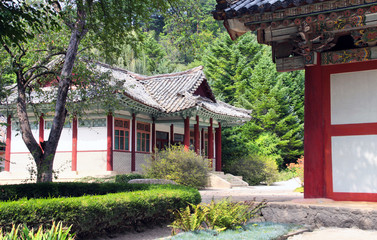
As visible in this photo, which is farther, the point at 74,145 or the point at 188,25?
the point at 74,145

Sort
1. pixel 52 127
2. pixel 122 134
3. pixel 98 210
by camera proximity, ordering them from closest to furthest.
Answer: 1. pixel 98 210
2. pixel 52 127
3. pixel 122 134

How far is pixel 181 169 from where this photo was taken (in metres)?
18.4

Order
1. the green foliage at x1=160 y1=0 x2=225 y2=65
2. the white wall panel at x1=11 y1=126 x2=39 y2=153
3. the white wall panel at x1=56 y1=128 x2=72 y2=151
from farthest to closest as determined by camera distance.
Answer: the white wall panel at x1=11 y1=126 x2=39 y2=153, the white wall panel at x1=56 y1=128 x2=72 y2=151, the green foliage at x1=160 y1=0 x2=225 y2=65

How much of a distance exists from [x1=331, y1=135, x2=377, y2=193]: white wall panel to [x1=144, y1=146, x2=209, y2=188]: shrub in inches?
441

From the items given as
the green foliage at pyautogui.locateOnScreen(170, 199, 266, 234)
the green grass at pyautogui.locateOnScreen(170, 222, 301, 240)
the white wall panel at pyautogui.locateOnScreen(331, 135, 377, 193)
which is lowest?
the green grass at pyautogui.locateOnScreen(170, 222, 301, 240)

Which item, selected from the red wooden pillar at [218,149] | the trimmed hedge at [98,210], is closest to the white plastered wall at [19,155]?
the red wooden pillar at [218,149]

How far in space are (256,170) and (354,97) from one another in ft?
62.9

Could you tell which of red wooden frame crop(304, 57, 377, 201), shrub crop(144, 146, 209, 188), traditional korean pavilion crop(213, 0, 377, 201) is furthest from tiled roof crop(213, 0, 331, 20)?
shrub crop(144, 146, 209, 188)

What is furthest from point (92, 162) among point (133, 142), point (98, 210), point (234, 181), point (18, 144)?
point (98, 210)

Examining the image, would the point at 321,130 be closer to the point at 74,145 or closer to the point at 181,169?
the point at 181,169

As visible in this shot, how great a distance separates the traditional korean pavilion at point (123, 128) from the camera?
2025 centimetres

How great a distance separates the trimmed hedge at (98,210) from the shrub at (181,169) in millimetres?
8765

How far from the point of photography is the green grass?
5504mm

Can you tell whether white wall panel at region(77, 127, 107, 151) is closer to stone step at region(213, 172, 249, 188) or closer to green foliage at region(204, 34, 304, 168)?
stone step at region(213, 172, 249, 188)
